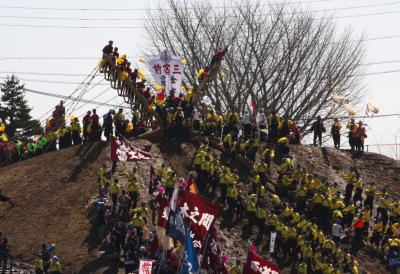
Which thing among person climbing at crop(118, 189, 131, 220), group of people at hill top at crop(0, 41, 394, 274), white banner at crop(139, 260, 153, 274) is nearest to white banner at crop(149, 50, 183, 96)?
group of people at hill top at crop(0, 41, 394, 274)

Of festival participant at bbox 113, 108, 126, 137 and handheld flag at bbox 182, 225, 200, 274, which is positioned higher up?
festival participant at bbox 113, 108, 126, 137

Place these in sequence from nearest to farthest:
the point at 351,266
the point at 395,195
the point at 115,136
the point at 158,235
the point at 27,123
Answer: the point at 158,235 < the point at 351,266 < the point at 115,136 < the point at 395,195 < the point at 27,123

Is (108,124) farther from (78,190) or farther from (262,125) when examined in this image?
(262,125)

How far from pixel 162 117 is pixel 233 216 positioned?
22.8 feet

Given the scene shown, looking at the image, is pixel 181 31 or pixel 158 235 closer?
pixel 158 235

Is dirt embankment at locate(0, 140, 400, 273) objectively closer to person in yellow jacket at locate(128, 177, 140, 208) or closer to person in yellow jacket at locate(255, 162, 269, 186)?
person in yellow jacket at locate(255, 162, 269, 186)

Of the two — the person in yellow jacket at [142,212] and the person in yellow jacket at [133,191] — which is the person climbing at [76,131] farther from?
the person in yellow jacket at [142,212]

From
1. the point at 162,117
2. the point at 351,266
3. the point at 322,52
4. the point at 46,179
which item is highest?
the point at 322,52

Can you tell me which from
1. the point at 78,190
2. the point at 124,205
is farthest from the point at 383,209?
the point at 78,190


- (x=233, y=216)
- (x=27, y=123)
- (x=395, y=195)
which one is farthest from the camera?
(x=27, y=123)

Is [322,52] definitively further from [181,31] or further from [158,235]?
[158,235]

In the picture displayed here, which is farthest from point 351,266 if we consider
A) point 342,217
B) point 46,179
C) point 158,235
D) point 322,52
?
point 322,52

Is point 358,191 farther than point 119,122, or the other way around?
point 119,122

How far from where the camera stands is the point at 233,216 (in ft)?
128
